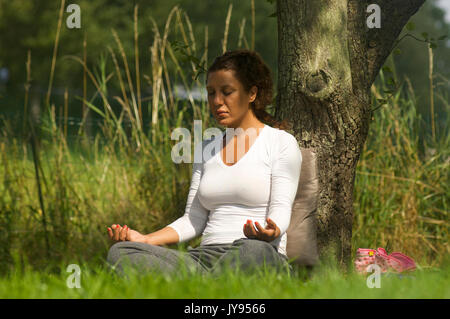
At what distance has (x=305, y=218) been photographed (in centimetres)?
298

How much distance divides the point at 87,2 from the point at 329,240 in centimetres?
1420

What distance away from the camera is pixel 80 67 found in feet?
56.1

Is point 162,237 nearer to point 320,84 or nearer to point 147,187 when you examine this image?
point 320,84

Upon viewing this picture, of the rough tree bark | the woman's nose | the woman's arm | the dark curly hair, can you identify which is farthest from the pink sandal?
the woman's nose

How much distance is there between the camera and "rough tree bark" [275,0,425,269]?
3.19m

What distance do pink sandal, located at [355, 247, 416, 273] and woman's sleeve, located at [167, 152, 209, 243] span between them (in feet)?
3.14

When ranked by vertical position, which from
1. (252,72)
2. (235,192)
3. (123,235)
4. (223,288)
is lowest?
(223,288)

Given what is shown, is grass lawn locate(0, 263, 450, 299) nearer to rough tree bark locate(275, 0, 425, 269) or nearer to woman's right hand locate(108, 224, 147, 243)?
woman's right hand locate(108, 224, 147, 243)

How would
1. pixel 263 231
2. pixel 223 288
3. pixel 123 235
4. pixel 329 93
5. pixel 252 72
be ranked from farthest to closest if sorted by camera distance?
pixel 329 93 → pixel 252 72 → pixel 123 235 → pixel 263 231 → pixel 223 288

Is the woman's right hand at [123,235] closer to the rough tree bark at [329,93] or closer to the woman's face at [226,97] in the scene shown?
the woman's face at [226,97]

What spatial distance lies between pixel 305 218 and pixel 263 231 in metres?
0.58

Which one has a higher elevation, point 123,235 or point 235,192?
point 235,192

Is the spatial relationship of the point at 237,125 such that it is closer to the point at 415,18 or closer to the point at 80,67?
the point at 80,67

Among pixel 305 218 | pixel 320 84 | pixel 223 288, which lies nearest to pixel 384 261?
pixel 305 218
